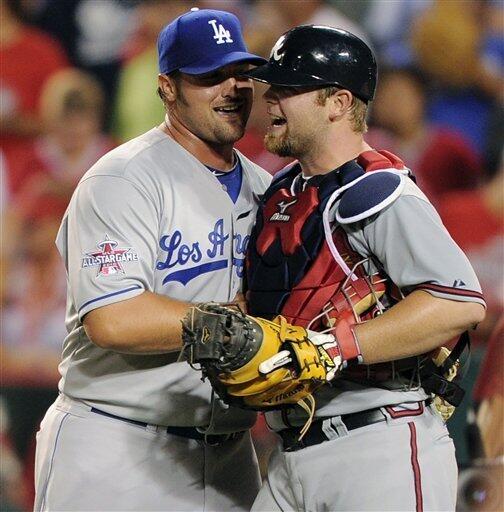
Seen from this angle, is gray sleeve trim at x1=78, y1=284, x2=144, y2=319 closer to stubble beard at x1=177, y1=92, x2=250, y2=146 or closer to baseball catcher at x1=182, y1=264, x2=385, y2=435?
baseball catcher at x1=182, y1=264, x2=385, y2=435

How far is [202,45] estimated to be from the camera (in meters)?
2.62

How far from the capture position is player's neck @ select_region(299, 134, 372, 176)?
2.42m

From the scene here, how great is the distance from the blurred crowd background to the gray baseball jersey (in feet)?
6.87

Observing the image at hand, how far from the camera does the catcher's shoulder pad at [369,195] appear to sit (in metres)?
2.18

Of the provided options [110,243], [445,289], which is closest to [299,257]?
[445,289]

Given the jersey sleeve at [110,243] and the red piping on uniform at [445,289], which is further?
the jersey sleeve at [110,243]

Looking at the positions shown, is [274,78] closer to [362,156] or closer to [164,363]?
[362,156]

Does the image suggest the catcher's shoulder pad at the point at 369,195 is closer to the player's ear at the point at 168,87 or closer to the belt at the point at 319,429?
the belt at the point at 319,429

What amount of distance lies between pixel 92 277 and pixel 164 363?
1.01ft

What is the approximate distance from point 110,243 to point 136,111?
7.93 feet

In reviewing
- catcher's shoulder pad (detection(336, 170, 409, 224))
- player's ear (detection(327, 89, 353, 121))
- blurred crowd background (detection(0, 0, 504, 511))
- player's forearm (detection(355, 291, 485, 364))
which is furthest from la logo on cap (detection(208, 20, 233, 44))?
blurred crowd background (detection(0, 0, 504, 511))

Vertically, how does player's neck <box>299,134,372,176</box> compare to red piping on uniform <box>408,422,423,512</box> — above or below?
above

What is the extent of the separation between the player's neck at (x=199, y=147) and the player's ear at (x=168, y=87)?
0.07 metres

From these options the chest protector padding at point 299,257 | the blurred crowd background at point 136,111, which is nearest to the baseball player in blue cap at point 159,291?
the chest protector padding at point 299,257
